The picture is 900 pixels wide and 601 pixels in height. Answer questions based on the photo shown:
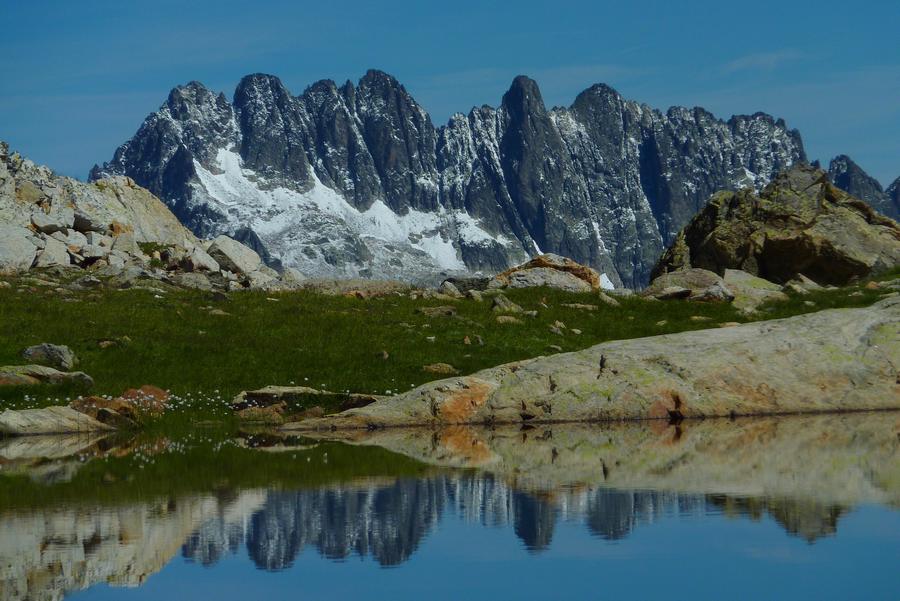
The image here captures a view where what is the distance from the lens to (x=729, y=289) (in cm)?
4962

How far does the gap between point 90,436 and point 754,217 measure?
3979 cm

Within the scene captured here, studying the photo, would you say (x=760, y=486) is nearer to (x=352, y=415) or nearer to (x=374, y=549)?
(x=374, y=549)

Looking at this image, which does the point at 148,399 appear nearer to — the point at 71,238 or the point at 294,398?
the point at 294,398

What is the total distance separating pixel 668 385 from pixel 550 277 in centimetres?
2172

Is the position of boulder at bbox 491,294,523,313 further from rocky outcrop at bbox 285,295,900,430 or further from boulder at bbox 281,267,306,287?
boulder at bbox 281,267,306,287

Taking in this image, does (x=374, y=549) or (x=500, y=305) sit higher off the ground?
(x=500, y=305)

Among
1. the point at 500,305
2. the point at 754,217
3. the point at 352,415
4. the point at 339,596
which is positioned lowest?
the point at 339,596

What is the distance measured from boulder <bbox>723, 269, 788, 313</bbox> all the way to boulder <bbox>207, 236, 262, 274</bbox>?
24.4 metres

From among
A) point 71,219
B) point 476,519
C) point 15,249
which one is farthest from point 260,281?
point 476,519

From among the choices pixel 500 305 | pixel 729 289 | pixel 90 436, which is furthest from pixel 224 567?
pixel 729 289

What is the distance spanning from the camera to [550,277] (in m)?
52.8

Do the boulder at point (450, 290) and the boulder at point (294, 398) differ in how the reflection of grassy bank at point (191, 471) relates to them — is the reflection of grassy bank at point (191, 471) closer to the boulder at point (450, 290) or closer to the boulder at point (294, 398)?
the boulder at point (294, 398)

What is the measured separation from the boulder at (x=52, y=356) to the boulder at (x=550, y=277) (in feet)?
72.4

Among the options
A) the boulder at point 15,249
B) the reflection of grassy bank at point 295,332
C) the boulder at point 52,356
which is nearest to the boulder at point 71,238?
the boulder at point 15,249
